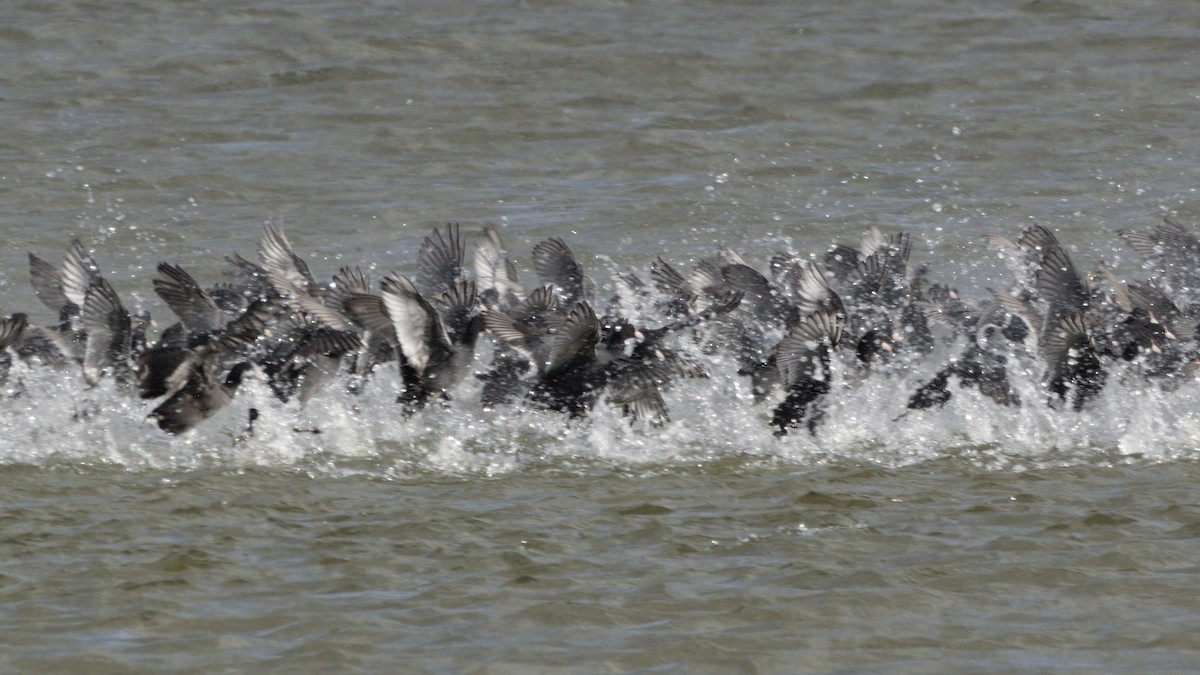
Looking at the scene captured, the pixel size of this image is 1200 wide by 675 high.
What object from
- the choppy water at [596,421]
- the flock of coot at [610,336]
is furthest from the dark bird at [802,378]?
the choppy water at [596,421]

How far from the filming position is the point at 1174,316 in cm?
1109

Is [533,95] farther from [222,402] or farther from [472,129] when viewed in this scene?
[222,402]

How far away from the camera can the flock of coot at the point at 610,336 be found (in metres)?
10.4

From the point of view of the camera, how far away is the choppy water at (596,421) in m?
7.52

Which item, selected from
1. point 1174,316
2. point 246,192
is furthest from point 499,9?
point 1174,316

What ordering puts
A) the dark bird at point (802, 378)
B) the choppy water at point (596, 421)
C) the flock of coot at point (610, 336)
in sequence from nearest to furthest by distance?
the choppy water at point (596, 421), the flock of coot at point (610, 336), the dark bird at point (802, 378)

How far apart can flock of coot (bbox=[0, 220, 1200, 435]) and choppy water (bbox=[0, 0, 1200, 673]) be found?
216 millimetres

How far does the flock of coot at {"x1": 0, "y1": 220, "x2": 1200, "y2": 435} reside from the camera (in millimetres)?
10359

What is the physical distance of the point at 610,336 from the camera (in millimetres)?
10797

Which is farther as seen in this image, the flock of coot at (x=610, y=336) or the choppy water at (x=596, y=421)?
the flock of coot at (x=610, y=336)

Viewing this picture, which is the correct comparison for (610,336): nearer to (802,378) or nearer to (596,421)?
(596,421)

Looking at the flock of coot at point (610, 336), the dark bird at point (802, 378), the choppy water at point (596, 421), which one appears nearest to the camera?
→ the choppy water at point (596, 421)

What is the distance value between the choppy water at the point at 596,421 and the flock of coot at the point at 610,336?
22 centimetres

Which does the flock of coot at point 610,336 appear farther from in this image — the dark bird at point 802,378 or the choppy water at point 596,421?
the choppy water at point 596,421
